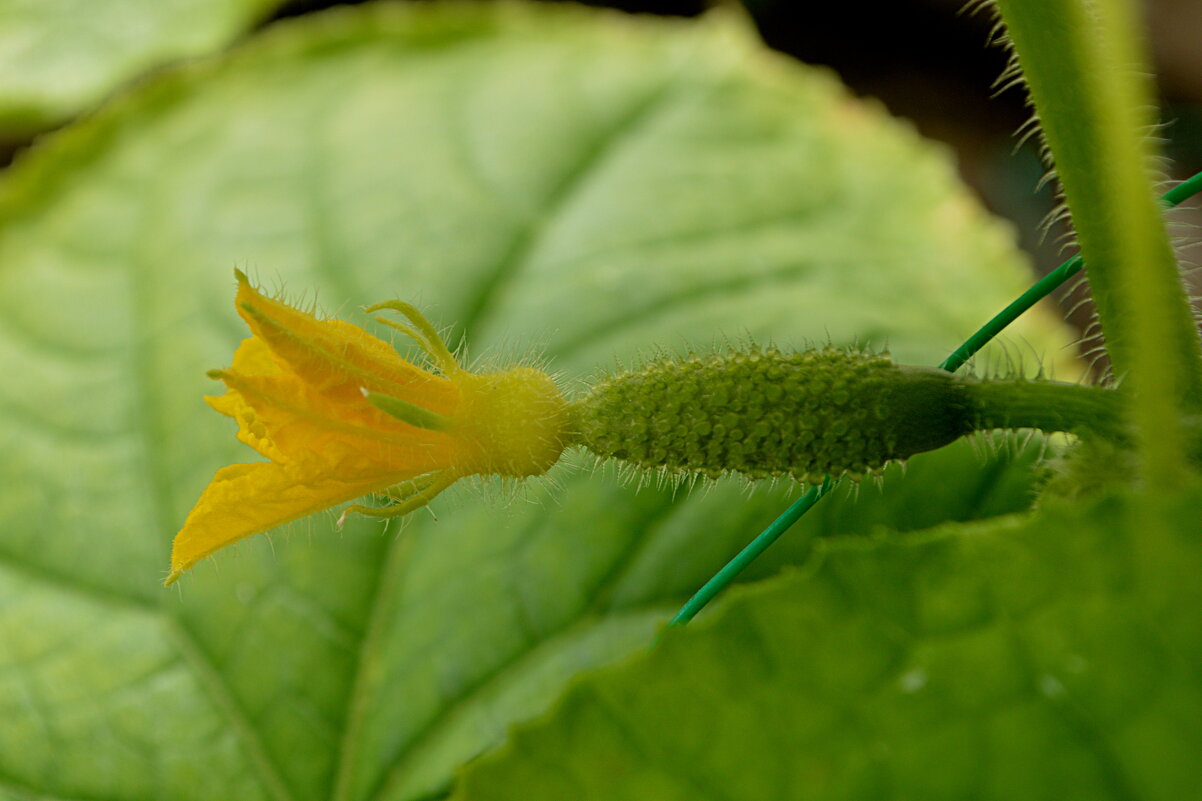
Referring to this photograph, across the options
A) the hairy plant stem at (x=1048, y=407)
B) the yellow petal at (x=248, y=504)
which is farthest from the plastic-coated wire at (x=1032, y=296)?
the yellow petal at (x=248, y=504)

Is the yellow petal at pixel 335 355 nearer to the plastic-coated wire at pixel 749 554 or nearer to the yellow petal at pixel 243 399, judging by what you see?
the yellow petal at pixel 243 399

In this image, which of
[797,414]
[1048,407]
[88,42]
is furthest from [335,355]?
[88,42]

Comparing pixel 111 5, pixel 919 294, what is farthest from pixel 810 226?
pixel 111 5

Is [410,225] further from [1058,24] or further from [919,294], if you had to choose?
[1058,24]

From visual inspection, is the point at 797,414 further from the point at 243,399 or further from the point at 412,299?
the point at 412,299

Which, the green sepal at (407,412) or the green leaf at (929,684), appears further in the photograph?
the green sepal at (407,412)

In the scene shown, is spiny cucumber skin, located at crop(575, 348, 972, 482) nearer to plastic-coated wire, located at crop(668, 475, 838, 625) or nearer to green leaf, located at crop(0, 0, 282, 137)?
plastic-coated wire, located at crop(668, 475, 838, 625)
